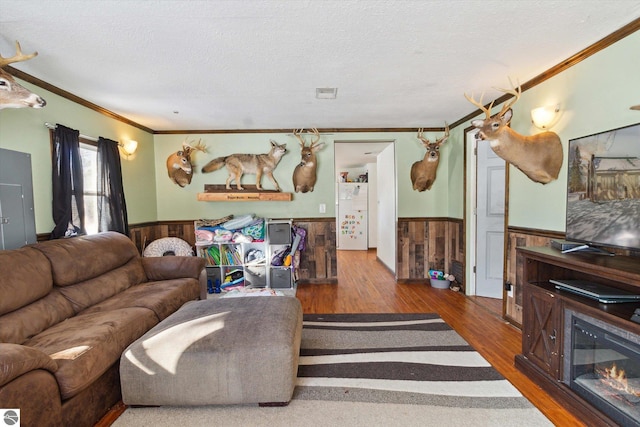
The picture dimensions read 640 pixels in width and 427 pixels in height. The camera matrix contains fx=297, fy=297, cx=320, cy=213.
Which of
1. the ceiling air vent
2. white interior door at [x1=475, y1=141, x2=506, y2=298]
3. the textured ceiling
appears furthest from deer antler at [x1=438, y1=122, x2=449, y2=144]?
the ceiling air vent

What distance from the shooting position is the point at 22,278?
1.93 m

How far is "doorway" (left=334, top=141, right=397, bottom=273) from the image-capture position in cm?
481

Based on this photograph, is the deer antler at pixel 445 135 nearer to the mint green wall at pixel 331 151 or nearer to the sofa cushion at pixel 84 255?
the mint green wall at pixel 331 151

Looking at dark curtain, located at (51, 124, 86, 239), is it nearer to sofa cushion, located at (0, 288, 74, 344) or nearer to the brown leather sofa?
the brown leather sofa

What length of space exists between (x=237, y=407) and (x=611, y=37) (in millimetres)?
3345

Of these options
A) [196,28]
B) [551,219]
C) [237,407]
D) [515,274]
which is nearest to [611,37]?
[551,219]

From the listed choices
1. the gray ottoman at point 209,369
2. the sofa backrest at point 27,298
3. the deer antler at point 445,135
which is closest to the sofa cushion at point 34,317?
the sofa backrest at point 27,298

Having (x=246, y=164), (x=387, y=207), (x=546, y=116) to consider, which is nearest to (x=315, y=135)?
(x=246, y=164)

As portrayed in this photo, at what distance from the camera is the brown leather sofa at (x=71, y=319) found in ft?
4.50

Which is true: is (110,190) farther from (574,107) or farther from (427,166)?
(574,107)

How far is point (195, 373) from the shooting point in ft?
5.64

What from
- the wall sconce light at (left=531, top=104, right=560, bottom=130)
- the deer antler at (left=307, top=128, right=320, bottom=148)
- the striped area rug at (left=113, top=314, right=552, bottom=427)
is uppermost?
the deer antler at (left=307, top=128, right=320, bottom=148)

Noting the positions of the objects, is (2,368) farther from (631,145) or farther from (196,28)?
(631,145)

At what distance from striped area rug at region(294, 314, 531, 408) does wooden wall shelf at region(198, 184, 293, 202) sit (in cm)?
192
